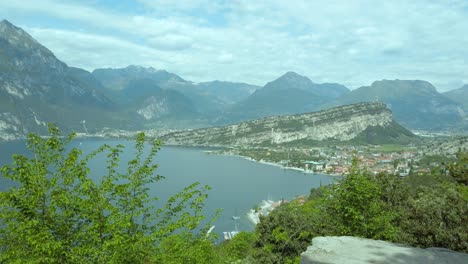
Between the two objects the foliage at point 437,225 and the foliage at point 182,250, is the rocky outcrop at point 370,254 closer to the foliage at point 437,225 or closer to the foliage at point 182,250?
the foliage at point 182,250

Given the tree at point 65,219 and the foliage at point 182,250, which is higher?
the tree at point 65,219

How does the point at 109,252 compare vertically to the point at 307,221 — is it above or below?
above

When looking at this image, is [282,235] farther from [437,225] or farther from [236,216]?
[236,216]

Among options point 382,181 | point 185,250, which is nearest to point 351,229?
point 185,250

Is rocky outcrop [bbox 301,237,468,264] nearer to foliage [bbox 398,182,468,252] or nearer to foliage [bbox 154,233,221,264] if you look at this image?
foliage [bbox 154,233,221,264]

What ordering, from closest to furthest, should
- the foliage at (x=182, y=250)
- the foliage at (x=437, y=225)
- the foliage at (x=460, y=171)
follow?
the foliage at (x=182, y=250) → the foliage at (x=437, y=225) → the foliage at (x=460, y=171)

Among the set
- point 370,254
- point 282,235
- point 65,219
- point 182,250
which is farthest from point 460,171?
point 65,219

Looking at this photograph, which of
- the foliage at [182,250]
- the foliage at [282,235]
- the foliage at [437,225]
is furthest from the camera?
the foliage at [282,235]

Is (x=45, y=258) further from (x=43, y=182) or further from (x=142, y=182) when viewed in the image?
(x=142, y=182)

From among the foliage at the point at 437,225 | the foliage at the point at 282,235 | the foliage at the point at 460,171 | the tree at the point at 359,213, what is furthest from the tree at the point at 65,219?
the foliage at the point at 460,171
